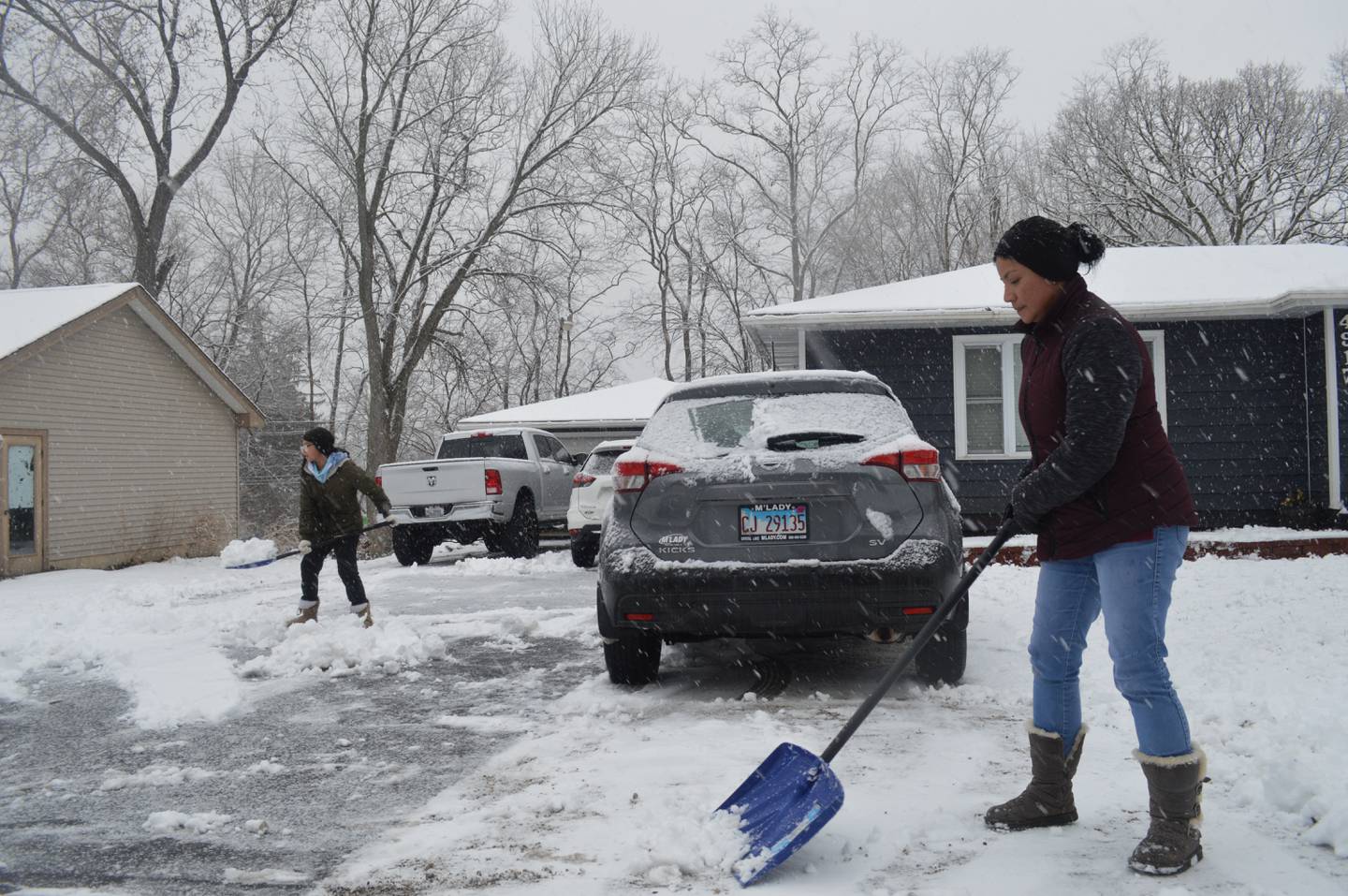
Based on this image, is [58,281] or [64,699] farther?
[58,281]

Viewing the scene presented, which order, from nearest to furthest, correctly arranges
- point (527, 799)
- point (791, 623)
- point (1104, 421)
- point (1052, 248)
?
point (1104, 421) → point (1052, 248) → point (527, 799) → point (791, 623)

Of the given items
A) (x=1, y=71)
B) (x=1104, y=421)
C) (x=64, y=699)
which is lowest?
(x=64, y=699)

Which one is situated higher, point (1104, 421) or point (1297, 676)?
point (1104, 421)

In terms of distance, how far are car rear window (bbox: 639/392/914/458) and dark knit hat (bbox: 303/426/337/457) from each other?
3644 millimetres

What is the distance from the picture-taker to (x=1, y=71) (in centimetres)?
2580

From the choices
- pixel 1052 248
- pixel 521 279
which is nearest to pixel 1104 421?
pixel 1052 248

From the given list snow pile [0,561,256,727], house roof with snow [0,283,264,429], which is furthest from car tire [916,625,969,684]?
house roof with snow [0,283,264,429]

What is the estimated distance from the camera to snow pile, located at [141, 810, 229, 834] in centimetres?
383

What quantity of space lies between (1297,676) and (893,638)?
2.03 metres

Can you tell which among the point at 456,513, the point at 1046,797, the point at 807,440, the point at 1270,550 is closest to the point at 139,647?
the point at 807,440

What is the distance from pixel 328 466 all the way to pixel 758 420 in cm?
427

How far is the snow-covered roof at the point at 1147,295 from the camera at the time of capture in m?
13.9

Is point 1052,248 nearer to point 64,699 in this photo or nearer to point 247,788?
point 247,788

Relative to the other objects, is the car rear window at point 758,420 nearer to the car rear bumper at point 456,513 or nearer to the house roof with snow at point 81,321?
the car rear bumper at point 456,513
